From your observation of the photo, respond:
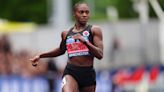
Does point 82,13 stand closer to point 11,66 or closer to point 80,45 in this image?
point 80,45

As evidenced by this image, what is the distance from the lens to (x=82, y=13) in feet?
43.7

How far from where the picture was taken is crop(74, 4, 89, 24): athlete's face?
524 inches

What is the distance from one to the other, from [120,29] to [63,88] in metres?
26.0

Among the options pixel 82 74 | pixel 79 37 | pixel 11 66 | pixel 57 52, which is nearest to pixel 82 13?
pixel 79 37

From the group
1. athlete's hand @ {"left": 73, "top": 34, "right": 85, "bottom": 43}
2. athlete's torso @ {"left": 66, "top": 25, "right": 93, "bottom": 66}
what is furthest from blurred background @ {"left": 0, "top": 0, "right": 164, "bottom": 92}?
athlete's hand @ {"left": 73, "top": 34, "right": 85, "bottom": 43}

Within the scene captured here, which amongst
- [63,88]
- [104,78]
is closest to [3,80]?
[104,78]

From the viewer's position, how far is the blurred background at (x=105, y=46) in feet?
79.8

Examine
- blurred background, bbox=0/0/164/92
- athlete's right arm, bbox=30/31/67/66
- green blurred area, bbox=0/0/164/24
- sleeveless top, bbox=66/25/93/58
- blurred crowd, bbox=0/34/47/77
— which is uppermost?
sleeveless top, bbox=66/25/93/58

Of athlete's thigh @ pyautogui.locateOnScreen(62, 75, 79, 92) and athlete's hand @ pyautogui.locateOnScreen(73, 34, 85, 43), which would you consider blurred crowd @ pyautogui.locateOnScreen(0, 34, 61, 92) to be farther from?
athlete's hand @ pyautogui.locateOnScreen(73, 34, 85, 43)

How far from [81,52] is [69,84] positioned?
1.75ft

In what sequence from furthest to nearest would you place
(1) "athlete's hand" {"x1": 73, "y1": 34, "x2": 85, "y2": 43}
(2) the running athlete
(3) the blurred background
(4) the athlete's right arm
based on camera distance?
(3) the blurred background → (4) the athlete's right arm → (2) the running athlete → (1) "athlete's hand" {"x1": 73, "y1": 34, "x2": 85, "y2": 43}

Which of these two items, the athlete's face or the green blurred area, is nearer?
the athlete's face

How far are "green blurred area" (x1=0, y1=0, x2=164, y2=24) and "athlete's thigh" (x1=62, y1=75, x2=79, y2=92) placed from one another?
41.0 metres

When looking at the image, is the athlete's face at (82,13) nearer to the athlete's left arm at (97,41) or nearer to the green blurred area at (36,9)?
the athlete's left arm at (97,41)
